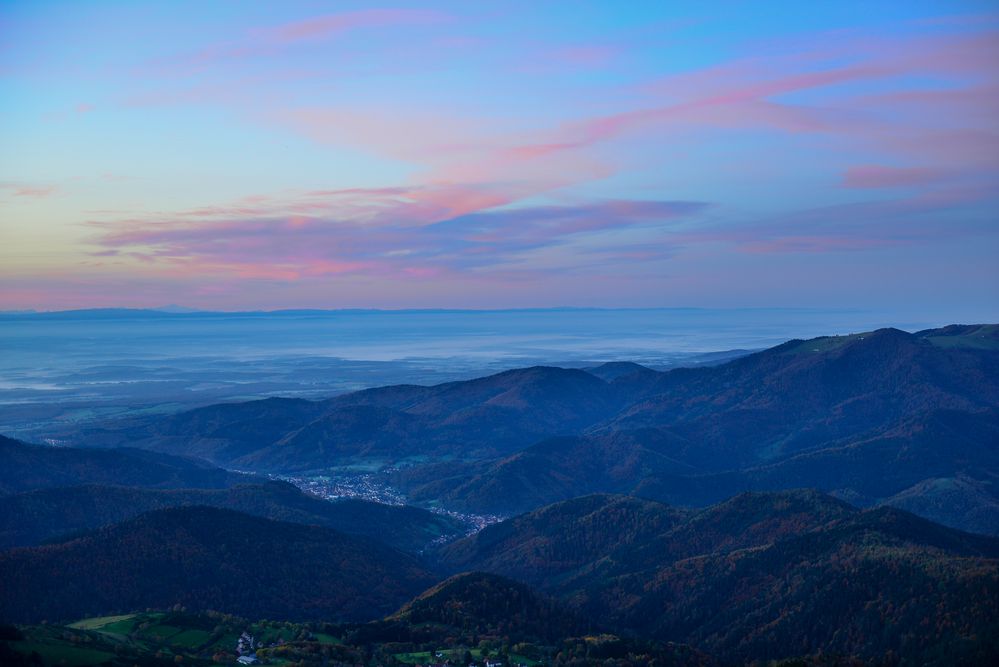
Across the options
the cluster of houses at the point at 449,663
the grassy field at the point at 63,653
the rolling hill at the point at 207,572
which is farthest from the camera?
the rolling hill at the point at 207,572

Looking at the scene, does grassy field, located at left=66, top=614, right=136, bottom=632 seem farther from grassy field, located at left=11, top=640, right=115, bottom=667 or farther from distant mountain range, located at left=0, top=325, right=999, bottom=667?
grassy field, located at left=11, top=640, right=115, bottom=667

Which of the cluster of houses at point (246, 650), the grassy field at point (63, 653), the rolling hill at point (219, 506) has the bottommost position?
the rolling hill at point (219, 506)

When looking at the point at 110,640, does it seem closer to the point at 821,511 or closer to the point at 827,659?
the point at 827,659

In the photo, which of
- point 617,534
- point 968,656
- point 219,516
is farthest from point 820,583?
point 219,516

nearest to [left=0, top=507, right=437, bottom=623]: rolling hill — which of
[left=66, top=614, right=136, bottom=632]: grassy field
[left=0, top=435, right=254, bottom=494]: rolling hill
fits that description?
[left=66, top=614, right=136, bottom=632]: grassy field

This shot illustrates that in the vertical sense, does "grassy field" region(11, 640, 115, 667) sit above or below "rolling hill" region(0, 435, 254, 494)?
above

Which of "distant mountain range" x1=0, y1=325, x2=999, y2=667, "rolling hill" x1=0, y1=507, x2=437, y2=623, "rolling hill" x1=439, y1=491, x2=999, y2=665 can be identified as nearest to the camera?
"distant mountain range" x1=0, y1=325, x2=999, y2=667

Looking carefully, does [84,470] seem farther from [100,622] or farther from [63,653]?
[63,653]

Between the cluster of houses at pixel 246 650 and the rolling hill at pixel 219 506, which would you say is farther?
the rolling hill at pixel 219 506

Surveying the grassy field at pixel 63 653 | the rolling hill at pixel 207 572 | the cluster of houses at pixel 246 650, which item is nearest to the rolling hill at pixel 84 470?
the rolling hill at pixel 207 572

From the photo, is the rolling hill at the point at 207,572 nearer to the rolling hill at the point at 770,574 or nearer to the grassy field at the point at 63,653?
the rolling hill at the point at 770,574

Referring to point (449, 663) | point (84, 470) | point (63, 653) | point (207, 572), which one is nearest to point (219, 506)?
point (207, 572)
